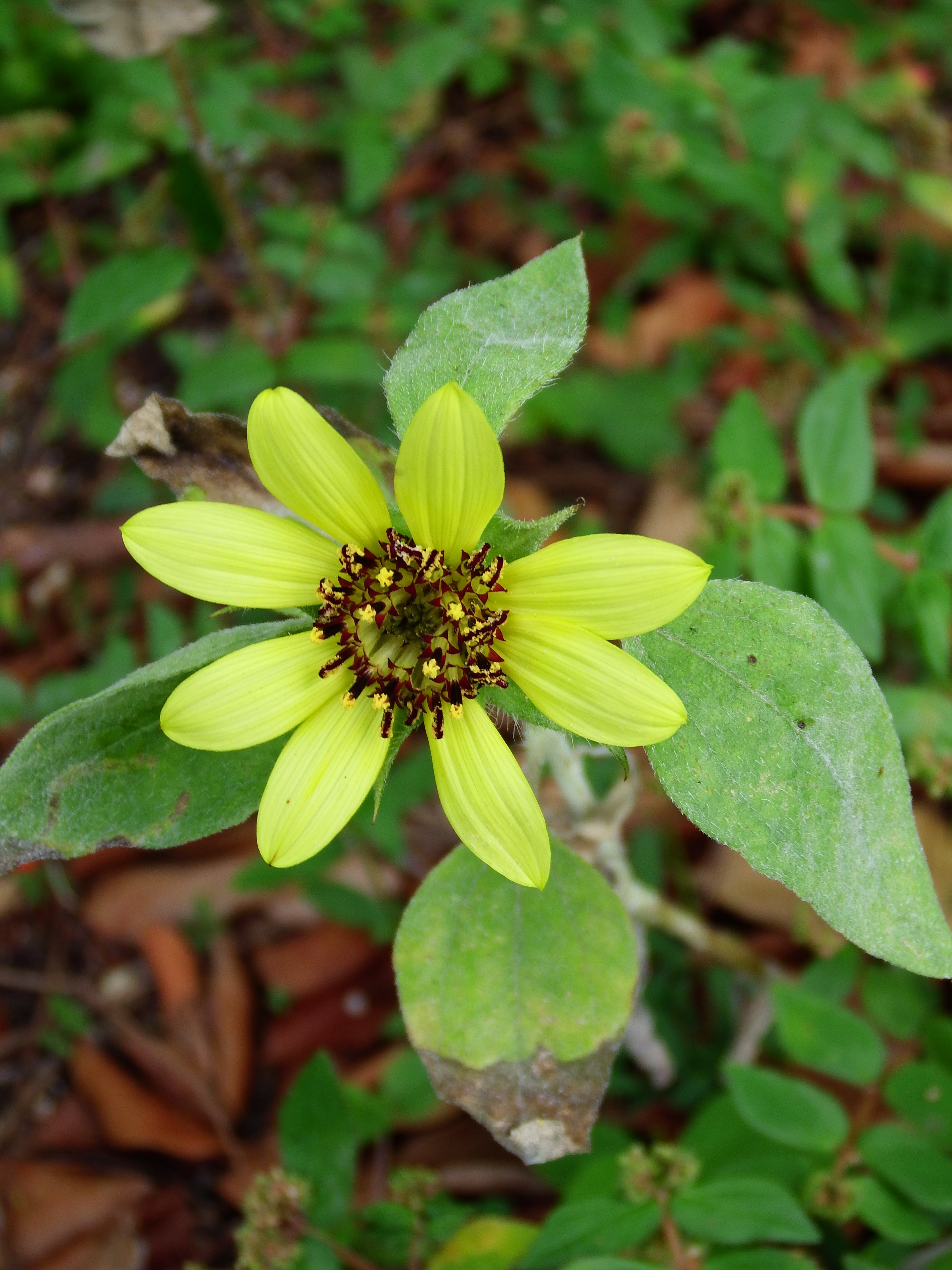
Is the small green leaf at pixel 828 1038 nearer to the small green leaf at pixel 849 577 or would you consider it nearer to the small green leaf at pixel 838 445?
the small green leaf at pixel 849 577

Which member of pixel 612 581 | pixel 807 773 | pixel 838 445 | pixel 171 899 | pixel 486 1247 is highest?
pixel 612 581

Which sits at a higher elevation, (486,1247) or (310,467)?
(310,467)

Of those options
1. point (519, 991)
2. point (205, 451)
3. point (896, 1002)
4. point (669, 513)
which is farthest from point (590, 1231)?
point (669, 513)

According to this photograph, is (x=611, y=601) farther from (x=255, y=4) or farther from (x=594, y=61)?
(x=255, y=4)

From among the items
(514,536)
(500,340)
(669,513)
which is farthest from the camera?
(669,513)

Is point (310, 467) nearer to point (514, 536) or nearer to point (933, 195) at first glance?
point (514, 536)

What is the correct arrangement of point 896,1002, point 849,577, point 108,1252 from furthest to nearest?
point 108,1252, point 896,1002, point 849,577

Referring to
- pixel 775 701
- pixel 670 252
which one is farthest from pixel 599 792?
pixel 670 252

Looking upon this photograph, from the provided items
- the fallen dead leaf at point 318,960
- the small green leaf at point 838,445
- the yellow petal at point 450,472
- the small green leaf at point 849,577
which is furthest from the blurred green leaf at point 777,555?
the fallen dead leaf at point 318,960

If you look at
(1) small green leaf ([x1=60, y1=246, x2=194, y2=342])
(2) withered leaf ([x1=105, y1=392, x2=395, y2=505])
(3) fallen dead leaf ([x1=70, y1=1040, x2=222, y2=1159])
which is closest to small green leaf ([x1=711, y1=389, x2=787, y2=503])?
(2) withered leaf ([x1=105, y1=392, x2=395, y2=505])
